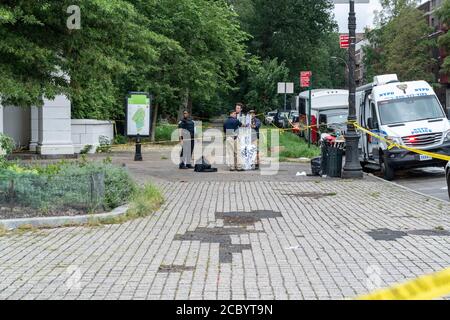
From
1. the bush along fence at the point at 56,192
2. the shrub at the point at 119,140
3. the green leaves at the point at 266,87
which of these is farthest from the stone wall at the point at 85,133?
the green leaves at the point at 266,87

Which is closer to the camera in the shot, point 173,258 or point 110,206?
point 173,258

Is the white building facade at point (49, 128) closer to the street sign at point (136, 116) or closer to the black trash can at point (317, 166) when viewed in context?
the street sign at point (136, 116)

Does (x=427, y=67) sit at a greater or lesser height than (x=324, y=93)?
greater

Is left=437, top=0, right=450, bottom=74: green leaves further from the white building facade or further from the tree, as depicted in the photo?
the white building facade

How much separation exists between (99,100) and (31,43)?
19.4 metres

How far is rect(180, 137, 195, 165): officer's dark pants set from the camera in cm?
1992

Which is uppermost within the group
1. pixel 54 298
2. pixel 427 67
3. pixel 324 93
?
pixel 427 67

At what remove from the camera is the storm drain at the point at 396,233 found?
901 cm

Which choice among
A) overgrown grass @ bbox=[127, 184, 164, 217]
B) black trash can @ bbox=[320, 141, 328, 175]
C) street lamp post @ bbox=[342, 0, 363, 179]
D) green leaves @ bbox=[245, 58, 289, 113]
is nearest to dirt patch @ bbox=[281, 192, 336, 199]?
overgrown grass @ bbox=[127, 184, 164, 217]

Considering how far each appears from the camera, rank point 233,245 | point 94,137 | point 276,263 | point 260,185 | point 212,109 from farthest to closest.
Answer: point 212,109
point 94,137
point 260,185
point 233,245
point 276,263
